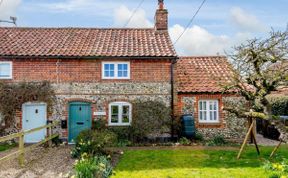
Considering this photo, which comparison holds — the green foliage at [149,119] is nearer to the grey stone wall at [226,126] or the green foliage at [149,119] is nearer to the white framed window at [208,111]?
the grey stone wall at [226,126]

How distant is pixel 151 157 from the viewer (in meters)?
14.8

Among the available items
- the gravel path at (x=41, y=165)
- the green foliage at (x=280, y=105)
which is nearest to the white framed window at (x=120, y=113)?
the gravel path at (x=41, y=165)

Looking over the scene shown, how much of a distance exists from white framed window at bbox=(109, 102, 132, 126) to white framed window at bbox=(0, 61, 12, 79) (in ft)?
19.8

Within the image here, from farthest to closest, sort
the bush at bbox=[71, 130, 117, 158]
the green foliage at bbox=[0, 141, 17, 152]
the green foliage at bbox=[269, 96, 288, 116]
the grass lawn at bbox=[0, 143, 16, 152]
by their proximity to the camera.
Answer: the green foliage at bbox=[269, 96, 288, 116], the green foliage at bbox=[0, 141, 17, 152], the grass lawn at bbox=[0, 143, 16, 152], the bush at bbox=[71, 130, 117, 158]

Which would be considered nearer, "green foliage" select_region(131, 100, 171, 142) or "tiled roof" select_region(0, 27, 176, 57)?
"green foliage" select_region(131, 100, 171, 142)

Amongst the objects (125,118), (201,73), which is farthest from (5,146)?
(201,73)

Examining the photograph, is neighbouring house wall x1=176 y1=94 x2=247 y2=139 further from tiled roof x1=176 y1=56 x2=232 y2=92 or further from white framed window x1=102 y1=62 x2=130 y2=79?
white framed window x1=102 y1=62 x2=130 y2=79

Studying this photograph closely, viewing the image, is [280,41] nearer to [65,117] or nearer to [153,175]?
[153,175]

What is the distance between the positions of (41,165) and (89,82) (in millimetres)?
7138

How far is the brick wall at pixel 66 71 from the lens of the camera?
19.5m

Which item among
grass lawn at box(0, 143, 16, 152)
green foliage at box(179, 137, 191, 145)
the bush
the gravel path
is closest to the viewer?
the gravel path

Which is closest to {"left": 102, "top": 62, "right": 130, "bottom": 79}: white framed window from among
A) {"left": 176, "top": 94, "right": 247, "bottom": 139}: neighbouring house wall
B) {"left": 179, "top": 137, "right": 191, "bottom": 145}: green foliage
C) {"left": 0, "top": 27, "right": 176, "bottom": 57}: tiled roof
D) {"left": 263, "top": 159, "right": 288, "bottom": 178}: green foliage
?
{"left": 0, "top": 27, "right": 176, "bottom": 57}: tiled roof

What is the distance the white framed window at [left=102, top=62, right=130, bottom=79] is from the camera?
64.8ft

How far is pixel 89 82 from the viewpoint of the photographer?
19578mm
